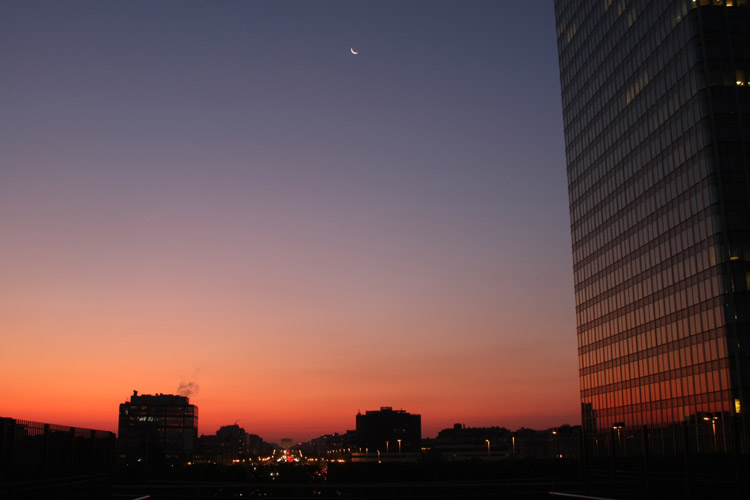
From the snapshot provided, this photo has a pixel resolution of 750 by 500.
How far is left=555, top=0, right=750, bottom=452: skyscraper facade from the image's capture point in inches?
2805

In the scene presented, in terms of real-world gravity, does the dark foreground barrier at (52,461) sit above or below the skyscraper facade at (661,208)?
below

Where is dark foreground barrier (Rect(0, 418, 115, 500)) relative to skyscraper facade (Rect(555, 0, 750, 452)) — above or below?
below

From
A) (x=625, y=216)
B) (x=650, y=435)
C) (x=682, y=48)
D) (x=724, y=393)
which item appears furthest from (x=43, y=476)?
(x=625, y=216)

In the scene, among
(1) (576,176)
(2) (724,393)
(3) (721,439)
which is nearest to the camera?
(3) (721,439)

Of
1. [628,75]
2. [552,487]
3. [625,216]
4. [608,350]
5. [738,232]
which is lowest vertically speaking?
[552,487]

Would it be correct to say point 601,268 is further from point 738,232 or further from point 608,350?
point 738,232

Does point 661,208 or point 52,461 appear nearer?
point 52,461

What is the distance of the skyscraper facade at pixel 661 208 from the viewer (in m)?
71.2

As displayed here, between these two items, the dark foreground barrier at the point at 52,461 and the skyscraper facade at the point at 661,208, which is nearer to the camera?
the dark foreground barrier at the point at 52,461

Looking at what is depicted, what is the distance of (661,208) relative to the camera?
8100cm

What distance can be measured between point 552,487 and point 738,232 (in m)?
50.6

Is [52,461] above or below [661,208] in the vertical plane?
below

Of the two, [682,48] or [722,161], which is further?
[682,48]

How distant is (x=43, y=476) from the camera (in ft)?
57.7
